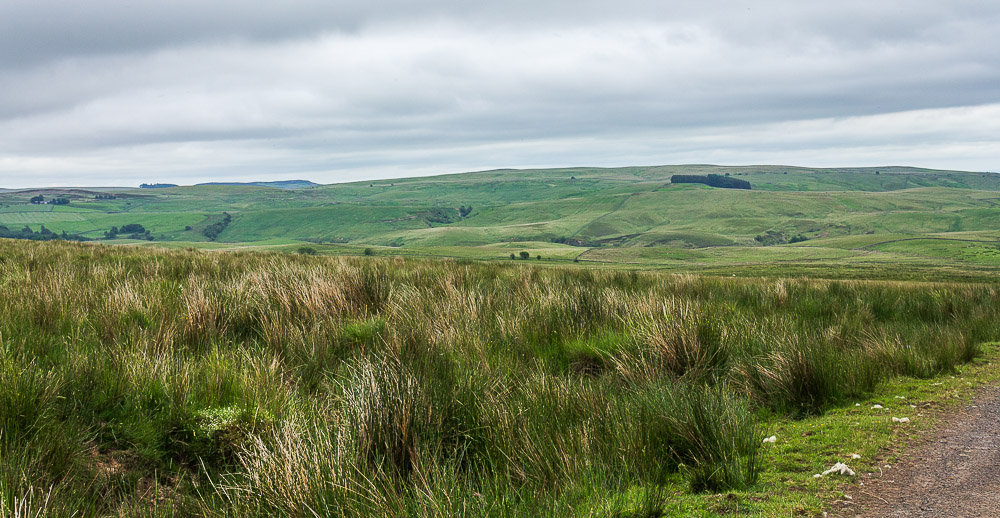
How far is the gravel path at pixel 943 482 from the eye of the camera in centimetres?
283

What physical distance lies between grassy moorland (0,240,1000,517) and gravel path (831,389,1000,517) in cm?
37

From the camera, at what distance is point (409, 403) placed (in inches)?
136

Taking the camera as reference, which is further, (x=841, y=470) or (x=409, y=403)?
(x=409, y=403)

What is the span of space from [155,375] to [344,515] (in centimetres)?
222

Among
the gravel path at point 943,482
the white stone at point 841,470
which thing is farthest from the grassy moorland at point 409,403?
the gravel path at point 943,482

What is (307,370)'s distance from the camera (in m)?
4.79

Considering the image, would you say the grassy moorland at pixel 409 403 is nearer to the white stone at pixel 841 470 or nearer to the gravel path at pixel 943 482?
the white stone at pixel 841 470

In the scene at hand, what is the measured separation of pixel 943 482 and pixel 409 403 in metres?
2.93

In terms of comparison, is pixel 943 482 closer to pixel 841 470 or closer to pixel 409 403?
pixel 841 470

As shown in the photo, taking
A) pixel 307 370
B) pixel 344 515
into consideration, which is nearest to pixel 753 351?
pixel 307 370

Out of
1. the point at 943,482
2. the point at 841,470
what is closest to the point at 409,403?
the point at 841,470

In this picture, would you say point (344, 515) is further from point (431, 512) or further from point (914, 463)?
point (914, 463)

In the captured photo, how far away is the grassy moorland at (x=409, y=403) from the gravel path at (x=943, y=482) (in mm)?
373

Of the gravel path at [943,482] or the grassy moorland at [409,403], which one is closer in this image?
the grassy moorland at [409,403]
